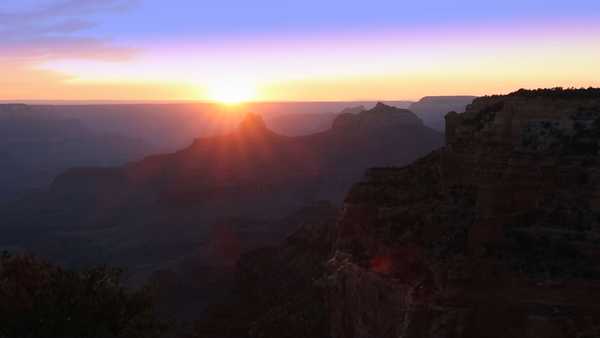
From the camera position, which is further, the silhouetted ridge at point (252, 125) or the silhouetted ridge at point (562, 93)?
the silhouetted ridge at point (252, 125)

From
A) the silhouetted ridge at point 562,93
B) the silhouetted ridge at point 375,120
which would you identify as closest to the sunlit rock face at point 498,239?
the silhouetted ridge at point 562,93

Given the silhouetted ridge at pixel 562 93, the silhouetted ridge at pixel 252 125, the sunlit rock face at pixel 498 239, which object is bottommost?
the silhouetted ridge at pixel 252 125

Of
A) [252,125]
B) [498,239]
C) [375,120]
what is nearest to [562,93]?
[498,239]

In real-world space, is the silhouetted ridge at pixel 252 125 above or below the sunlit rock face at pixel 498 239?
below

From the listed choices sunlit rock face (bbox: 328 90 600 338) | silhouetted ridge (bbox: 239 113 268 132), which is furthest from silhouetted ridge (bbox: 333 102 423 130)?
sunlit rock face (bbox: 328 90 600 338)

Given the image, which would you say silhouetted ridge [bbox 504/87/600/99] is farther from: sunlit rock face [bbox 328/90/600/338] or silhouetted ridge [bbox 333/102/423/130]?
silhouetted ridge [bbox 333/102/423/130]

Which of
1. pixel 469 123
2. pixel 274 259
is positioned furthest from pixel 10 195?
pixel 469 123

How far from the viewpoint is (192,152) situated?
140125 mm

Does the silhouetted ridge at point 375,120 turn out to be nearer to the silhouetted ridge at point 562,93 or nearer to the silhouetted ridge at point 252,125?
the silhouetted ridge at point 252,125

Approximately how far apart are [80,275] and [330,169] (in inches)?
4627

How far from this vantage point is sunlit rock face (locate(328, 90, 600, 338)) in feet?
66.2

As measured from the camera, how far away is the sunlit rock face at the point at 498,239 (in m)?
20.2

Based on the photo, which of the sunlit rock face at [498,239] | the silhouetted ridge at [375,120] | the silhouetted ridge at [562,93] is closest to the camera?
the sunlit rock face at [498,239]

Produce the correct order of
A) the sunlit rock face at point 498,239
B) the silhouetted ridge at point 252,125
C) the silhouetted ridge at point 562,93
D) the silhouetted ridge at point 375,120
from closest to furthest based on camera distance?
1. the sunlit rock face at point 498,239
2. the silhouetted ridge at point 562,93
3. the silhouetted ridge at point 375,120
4. the silhouetted ridge at point 252,125
